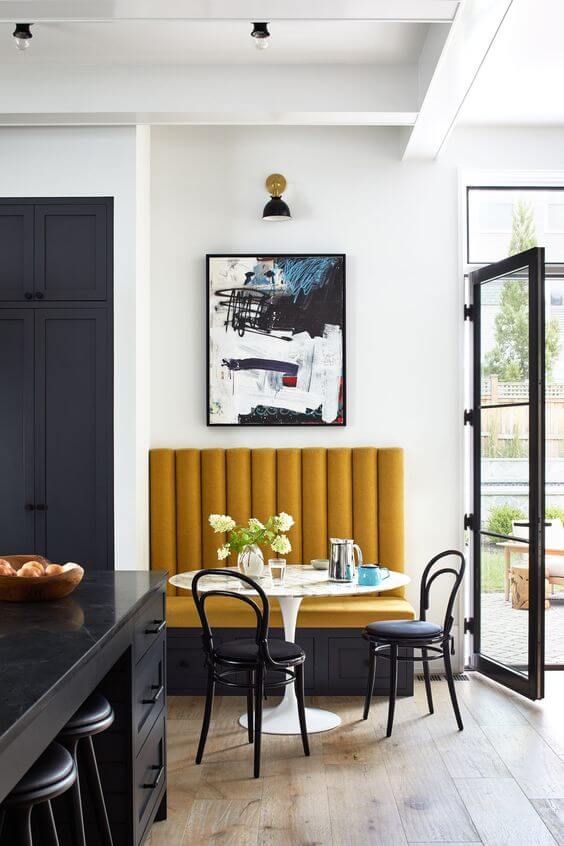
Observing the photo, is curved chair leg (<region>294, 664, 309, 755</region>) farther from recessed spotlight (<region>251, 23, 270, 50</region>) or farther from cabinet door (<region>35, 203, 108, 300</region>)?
recessed spotlight (<region>251, 23, 270, 50</region>)

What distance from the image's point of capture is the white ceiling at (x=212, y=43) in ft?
13.0

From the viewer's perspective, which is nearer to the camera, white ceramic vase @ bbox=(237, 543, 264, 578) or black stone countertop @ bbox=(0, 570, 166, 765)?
black stone countertop @ bbox=(0, 570, 166, 765)

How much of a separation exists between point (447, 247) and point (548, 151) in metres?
0.84

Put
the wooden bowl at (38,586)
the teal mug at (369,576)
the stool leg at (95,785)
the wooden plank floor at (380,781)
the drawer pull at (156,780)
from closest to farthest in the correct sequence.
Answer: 1. the stool leg at (95,785)
2. the wooden bowl at (38,586)
3. the drawer pull at (156,780)
4. the wooden plank floor at (380,781)
5. the teal mug at (369,576)

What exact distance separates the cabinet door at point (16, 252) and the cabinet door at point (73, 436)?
0.55 feet

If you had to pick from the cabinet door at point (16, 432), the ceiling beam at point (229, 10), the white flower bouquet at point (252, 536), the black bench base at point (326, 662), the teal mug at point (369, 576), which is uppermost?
the ceiling beam at point (229, 10)

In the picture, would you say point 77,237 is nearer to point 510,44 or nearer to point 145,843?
point 510,44

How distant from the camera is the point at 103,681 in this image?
262 centimetres

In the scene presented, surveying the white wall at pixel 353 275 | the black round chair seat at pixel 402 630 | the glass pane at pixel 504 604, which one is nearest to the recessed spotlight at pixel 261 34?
the white wall at pixel 353 275

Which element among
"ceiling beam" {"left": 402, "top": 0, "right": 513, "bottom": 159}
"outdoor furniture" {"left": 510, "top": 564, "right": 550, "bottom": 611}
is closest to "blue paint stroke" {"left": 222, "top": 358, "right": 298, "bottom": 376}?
"ceiling beam" {"left": 402, "top": 0, "right": 513, "bottom": 159}

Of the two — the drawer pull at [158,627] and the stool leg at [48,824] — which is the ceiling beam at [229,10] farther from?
the stool leg at [48,824]

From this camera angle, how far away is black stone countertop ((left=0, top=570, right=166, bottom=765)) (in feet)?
5.48

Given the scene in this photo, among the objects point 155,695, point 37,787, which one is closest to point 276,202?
point 155,695

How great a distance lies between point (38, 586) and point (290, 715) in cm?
195
